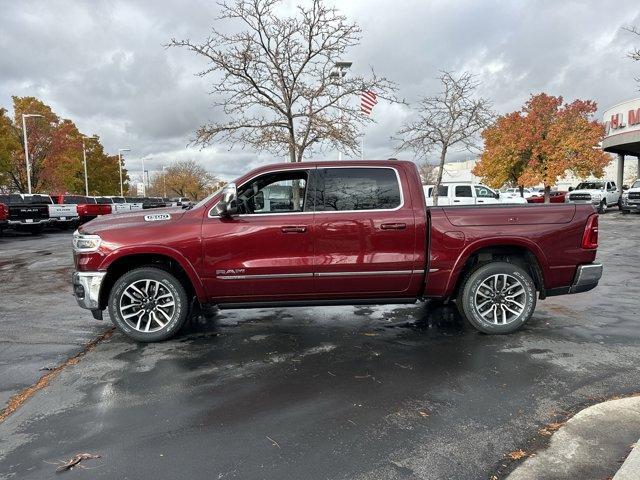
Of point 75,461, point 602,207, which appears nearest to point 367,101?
point 75,461

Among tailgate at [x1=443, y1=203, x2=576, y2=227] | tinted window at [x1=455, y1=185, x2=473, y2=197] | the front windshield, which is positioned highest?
the front windshield

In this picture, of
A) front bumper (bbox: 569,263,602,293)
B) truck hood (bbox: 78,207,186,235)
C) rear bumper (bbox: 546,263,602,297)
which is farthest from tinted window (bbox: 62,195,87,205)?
front bumper (bbox: 569,263,602,293)

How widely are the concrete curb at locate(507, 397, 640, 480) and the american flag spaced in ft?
31.5

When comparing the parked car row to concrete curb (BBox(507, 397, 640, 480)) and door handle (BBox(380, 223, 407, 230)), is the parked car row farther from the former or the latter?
concrete curb (BBox(507, 397, 640, 480))

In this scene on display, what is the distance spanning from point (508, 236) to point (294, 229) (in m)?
2.37

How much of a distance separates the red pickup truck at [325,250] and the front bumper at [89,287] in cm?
1

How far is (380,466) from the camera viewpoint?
2760 millimetres

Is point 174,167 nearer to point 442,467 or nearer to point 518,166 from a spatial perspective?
point 518,166

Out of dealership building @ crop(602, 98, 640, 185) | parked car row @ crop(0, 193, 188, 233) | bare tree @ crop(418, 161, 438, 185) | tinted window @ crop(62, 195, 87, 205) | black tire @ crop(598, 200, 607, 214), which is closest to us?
parked car row @ crop(0, 193, 188, 233)

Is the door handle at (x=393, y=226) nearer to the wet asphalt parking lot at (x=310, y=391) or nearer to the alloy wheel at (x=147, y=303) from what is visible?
the wet asphalt parking lot at (x=310, y=391)

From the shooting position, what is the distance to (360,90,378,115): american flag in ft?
38.7

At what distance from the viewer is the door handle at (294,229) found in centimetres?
493

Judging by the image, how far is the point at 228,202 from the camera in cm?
484

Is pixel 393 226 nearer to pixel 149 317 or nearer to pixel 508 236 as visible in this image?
pixel 508 236
